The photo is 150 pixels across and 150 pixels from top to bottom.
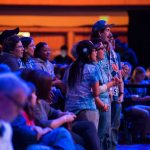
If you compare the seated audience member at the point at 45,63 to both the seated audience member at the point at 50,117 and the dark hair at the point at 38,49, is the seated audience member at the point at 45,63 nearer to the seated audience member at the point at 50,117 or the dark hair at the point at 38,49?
the dark hair at the point at 38,49

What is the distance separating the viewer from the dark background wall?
1457cm

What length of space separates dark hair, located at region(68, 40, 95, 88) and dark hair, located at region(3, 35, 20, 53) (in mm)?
710

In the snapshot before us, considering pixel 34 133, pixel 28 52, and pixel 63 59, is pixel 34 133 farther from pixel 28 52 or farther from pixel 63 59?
pixel 63 59

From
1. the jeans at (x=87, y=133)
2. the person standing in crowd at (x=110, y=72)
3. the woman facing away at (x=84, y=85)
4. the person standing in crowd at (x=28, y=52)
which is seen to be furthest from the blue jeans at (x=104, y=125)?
the person standing in crowd at (x=28, y=52)

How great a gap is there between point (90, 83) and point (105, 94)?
15.6 inches

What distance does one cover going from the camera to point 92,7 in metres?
14.8

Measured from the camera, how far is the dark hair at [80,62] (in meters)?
6.98

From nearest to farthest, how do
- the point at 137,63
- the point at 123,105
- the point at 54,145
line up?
1. the point at 54,145
2. the point at 123,105
3. the point at 137,63

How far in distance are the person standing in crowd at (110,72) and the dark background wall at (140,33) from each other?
675 cm

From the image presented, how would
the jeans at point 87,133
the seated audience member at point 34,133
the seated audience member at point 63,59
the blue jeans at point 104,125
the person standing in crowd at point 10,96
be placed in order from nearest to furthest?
the person standing in crowd at point 10,96 → the seated audience member at point 34,133 → the jeans at point 87,133 → the blue jeans at point 104,125 → the seated audience member at point 63,59

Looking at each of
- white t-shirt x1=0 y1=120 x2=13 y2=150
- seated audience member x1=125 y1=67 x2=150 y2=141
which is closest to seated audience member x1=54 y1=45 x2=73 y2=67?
seated audience member x1=125 y1=67 x2=150 y2=141

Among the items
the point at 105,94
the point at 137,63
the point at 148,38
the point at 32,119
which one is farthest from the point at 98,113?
the point at 148,38

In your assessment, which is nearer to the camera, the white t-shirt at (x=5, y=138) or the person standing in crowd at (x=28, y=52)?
the white t-shirt at (x=5, y=138)

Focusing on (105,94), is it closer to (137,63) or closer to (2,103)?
(2,103)
